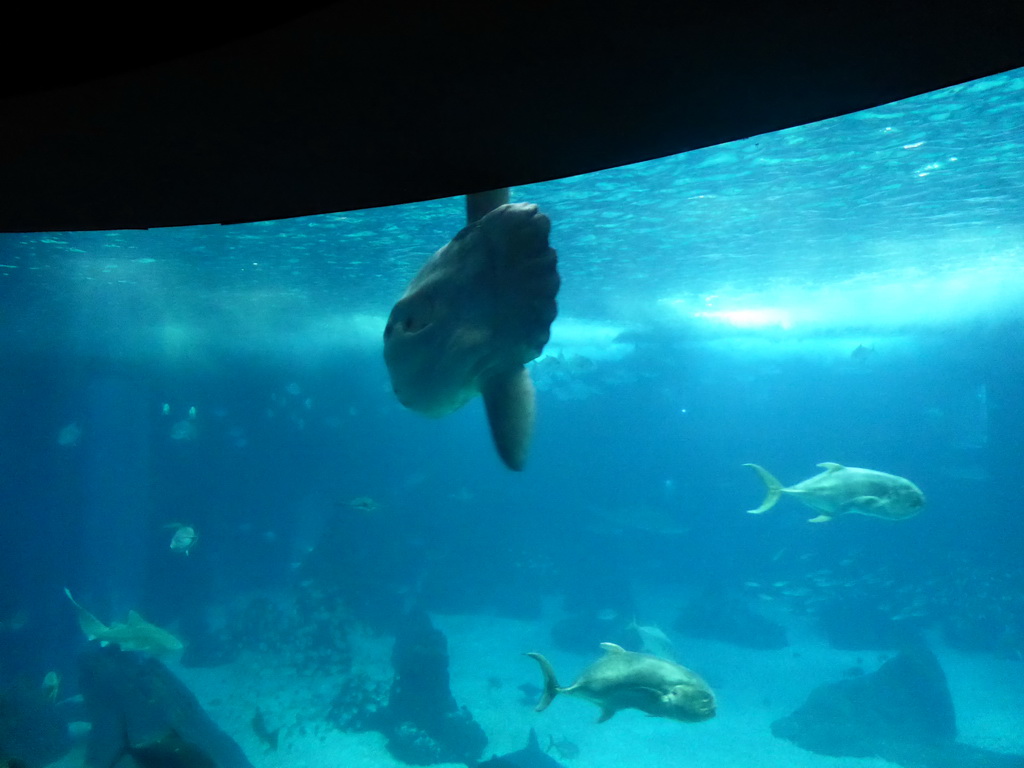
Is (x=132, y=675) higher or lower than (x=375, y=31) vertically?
lower

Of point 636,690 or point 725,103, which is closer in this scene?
point 725,103

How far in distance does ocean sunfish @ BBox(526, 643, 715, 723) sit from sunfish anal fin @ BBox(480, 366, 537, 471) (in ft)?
17.6

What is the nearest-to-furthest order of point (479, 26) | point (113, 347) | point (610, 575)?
1. point (479, 26)
2. point (610, 575)
3. point (113, 347)

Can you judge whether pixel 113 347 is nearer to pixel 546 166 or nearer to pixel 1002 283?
pixel 546 166

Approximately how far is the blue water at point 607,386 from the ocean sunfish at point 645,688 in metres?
8.99

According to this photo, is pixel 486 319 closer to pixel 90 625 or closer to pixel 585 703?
pixel 90 625

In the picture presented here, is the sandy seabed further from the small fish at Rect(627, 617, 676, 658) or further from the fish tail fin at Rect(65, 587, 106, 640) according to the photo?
the fish tail fin at Rect(65, 587, 106, 640)

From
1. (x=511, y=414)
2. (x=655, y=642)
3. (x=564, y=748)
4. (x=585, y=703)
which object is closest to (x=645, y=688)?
(x=511, y=414)

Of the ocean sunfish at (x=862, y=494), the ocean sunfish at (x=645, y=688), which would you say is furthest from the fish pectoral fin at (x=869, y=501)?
the ocean sunfish at (x=645, y=688)

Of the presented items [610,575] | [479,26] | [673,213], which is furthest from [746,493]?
[479,26]

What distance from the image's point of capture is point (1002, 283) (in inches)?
963

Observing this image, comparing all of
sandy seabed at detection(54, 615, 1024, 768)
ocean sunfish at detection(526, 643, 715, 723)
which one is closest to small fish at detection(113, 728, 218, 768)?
ocean sunfish at detection(526, 643, 715, 723)

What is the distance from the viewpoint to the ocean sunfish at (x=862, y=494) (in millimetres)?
11188

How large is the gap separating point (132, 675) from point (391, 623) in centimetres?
1112
